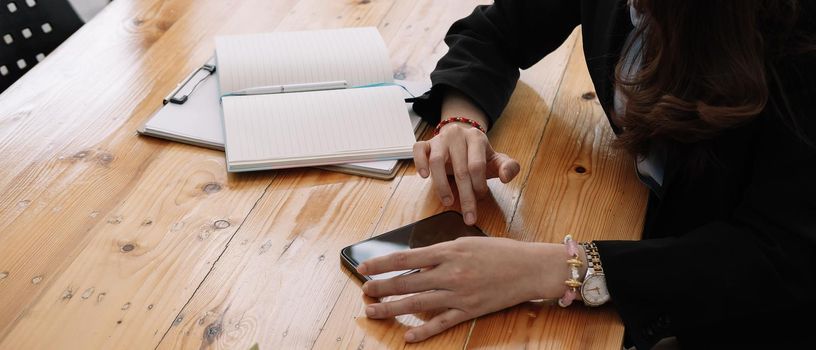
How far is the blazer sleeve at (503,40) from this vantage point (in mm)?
1341

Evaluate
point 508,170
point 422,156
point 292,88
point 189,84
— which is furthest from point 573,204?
point 189,84

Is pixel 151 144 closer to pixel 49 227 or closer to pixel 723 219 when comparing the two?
pixel 49 227

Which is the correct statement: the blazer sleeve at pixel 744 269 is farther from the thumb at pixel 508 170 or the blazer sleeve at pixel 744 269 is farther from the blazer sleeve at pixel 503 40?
the blazer sleeve at pixel 503 40

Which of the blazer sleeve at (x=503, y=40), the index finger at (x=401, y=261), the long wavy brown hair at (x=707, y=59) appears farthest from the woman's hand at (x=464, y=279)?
the blazer sleeve at (x=503, y=40)

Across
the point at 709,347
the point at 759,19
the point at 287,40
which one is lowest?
the point at 709,347

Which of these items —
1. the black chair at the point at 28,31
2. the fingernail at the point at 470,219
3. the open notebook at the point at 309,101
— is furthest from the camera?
the black chair at the point at 28,31

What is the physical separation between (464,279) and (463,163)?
0.23 metres

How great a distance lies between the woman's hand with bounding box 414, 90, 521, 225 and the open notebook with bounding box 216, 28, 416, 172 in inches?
2.3

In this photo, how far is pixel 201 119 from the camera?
1284 mm

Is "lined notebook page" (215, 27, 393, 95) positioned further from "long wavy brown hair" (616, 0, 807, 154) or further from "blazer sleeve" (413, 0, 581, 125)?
"long wavy brown hair" (616, 0, 807, 154)

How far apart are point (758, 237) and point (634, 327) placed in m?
0.18

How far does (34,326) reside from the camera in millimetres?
930

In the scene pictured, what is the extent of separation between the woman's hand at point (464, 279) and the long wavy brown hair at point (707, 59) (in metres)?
0.22

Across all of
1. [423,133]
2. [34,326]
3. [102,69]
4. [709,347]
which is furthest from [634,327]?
[102,69]
